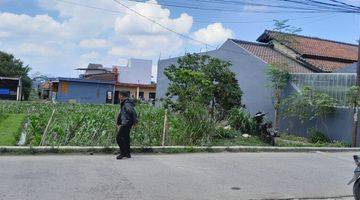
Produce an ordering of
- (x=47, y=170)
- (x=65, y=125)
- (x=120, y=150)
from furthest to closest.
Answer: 1. (x=65, y=125)
2. (x=120, y=150)
3. (x=47, y=170)

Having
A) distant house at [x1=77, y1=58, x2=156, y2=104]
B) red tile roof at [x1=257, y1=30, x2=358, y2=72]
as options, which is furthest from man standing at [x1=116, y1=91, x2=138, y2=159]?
distant house at [x1=77, y1=58, x2=156, y2=104]

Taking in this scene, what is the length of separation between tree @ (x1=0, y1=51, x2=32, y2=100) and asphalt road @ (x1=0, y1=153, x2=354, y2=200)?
168ft

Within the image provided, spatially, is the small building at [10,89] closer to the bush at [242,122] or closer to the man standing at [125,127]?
the bush at [242,122]

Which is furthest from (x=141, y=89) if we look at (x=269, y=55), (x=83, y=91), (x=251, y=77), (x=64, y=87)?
(x=251, y=77)

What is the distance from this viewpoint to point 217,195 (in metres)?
8.27

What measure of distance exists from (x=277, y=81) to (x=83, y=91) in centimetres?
3507

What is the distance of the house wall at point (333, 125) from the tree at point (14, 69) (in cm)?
4567

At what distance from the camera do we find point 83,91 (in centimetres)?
5312

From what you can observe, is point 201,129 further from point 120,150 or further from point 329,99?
point 329,99

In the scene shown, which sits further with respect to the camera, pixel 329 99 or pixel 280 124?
pixel 280 124

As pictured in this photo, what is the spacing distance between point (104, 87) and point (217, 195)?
155 ft

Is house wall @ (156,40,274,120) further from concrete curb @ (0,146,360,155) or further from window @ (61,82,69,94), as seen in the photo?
window @ (61,82,69,94)

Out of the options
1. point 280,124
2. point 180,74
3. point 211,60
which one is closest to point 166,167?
point 180,74

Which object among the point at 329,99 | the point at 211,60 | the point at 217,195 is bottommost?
the point at 217,195
